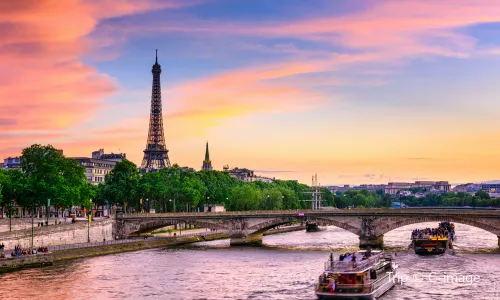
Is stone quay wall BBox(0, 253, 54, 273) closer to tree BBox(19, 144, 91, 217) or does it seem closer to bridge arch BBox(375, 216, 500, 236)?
tree BBox(19, 144, 91, 217)

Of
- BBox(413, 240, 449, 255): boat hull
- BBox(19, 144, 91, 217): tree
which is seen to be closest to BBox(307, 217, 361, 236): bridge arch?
BBox(413, 240, 449, 255): boat hull

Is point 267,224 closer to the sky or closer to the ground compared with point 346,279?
closer to the sky

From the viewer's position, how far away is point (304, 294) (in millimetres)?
54531

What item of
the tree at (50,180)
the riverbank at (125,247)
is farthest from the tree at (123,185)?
the riverbank at (125,247)

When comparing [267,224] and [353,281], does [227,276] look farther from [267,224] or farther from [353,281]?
[267,224]

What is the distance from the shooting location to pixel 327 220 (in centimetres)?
10106

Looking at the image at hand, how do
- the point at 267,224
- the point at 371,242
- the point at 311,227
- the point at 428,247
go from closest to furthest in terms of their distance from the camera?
the point at 428,247 < the point at 371,242 < the point at 267,224 < the point at 311,227

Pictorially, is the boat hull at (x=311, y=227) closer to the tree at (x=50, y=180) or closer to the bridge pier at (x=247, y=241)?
the bridge pier at (x=247, y=241)

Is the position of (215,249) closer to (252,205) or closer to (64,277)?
(64,277)

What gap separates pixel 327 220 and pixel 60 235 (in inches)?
1394

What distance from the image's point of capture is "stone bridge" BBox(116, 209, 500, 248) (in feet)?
297

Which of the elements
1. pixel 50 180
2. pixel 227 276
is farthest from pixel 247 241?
pixel 227 276

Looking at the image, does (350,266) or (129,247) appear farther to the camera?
(129,247)

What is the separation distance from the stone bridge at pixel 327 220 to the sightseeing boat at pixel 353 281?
35759 mm
